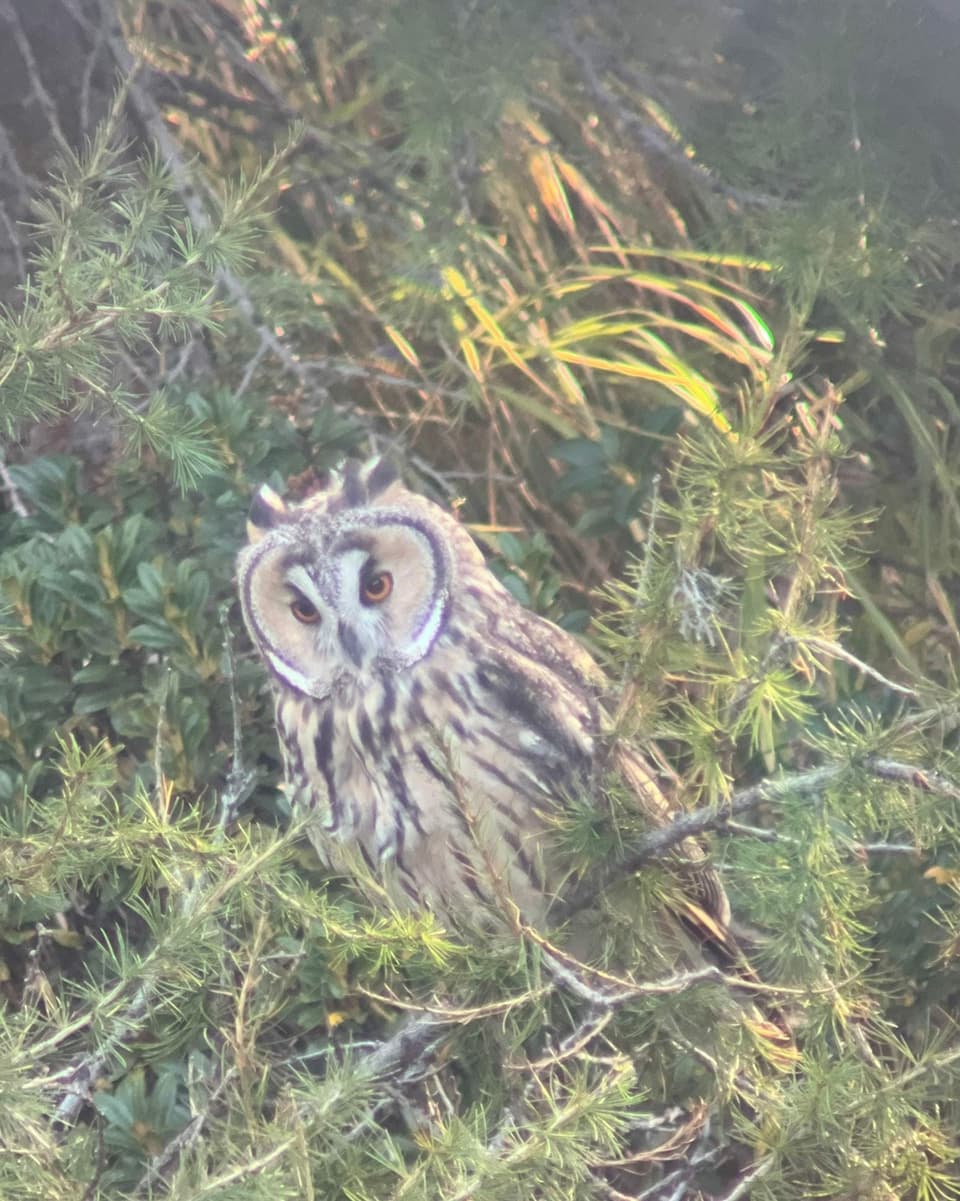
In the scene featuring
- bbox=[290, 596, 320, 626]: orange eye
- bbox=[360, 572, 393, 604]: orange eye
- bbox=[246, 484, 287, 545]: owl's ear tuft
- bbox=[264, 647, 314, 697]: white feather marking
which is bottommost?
bbox=[264, 647, 314, 697]: white feather marking

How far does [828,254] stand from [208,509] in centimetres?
63

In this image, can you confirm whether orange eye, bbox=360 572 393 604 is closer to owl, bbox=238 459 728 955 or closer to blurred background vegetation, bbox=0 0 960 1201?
owl, bbox=238 459 728 955

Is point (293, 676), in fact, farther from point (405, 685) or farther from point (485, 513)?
point (485, 513)

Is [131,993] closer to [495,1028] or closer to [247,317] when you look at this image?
[495,1028]

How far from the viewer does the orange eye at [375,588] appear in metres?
1.42

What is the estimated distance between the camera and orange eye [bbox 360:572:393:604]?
1.42 m

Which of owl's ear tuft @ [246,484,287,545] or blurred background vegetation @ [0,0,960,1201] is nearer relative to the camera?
blurred background vegetation @ [0,0,960,1201]

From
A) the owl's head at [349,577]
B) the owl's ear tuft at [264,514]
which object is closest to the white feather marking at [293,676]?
the owl's head at [349,577]

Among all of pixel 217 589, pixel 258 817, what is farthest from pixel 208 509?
pixel 258 817

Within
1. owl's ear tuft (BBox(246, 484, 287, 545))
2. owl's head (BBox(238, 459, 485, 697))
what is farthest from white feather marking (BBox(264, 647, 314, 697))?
owl's ear tuft (BBox(246, 484, 287, 545))

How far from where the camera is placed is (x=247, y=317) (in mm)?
1752

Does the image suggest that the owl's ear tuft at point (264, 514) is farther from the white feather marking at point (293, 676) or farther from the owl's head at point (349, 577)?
the white feather marking at point (293, 676)

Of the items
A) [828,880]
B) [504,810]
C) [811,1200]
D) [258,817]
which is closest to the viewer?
[828,880]

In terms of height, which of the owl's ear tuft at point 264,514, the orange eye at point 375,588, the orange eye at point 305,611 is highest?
the owl's ear tuft at point 264,514
